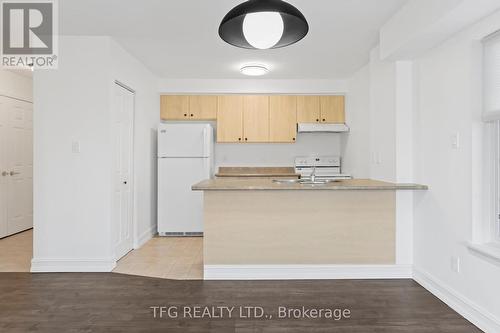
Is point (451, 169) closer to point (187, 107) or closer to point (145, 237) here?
point (145, 237)

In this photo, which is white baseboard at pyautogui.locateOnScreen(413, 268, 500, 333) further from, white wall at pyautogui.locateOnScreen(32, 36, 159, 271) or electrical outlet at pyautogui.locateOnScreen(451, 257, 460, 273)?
white wall at pyautogui.locateOnScreen(32, 36, 159, 271)

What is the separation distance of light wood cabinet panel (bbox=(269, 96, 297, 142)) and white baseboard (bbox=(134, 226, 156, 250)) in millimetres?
2256

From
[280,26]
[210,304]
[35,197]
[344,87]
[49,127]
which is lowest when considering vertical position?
[210,304]

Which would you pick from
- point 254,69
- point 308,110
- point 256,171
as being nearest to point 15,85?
point 254,69

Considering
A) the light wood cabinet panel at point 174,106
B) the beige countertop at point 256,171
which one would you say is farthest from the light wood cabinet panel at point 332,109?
the light wood cabinet panel at point 174,106

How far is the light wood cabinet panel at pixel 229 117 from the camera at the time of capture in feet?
16.9

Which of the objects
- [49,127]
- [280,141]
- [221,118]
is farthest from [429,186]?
[49,127]

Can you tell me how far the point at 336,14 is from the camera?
2.75m

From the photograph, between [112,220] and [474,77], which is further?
[112,220]

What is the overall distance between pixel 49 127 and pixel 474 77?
3.62m

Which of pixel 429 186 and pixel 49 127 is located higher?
pixel 49 127

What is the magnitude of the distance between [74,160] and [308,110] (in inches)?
134

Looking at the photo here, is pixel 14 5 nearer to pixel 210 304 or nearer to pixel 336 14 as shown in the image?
pixel 336 14

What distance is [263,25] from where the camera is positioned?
1.83m
